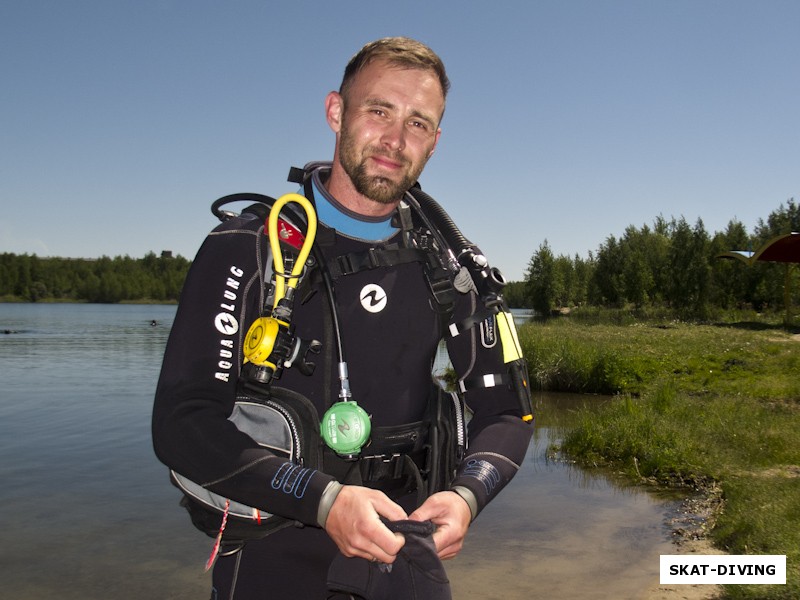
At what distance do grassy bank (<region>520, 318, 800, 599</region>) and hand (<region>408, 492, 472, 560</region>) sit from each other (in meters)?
4.60

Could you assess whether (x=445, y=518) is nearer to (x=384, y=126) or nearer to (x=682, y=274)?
(x=384, y=126)

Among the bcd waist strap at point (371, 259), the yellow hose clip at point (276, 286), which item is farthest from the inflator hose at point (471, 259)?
the yellow hose clip at point (276, 286)

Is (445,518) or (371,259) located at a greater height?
(371,259)

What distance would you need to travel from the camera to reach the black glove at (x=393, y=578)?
80.4 inches

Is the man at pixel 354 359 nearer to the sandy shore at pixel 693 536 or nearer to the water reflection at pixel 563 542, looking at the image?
the sandy shore at pixel 693 536

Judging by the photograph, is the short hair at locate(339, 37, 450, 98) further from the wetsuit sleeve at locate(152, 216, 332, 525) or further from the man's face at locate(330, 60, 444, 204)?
the wetsuit sleeve at locate(152, 216, 332, 525)

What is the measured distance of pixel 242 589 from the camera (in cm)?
Result: 231

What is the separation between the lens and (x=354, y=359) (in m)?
2.49

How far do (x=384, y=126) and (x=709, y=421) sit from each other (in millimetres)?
11196

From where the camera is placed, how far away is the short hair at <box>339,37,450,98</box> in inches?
101

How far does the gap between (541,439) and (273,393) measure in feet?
42.9

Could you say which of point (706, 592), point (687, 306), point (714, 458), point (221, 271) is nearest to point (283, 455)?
point (221, 271)

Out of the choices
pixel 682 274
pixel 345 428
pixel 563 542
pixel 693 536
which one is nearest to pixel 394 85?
pixel 345 428

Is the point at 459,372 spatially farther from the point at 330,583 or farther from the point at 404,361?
the point at 330,583
